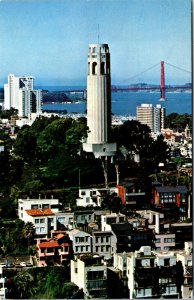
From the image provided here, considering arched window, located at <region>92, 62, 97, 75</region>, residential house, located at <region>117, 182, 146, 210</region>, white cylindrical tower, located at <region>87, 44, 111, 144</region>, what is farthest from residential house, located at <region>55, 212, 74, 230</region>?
arched window, located at <region>92, 62, 97, 75</region>

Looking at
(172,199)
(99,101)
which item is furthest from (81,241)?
(99,101)

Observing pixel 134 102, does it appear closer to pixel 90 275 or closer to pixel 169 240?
pixel 169 240

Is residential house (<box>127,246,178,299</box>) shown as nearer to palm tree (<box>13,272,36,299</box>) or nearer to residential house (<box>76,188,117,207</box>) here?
residential house (<box>76,188,117,207</box>)

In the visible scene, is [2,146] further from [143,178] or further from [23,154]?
[143,178]

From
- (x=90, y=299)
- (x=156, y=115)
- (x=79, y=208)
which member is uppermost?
(x=156, y=115)

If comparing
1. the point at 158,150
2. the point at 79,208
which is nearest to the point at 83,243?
the point at 79,208

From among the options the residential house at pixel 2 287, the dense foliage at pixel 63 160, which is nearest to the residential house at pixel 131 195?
the dense foliage at pixel 63 160

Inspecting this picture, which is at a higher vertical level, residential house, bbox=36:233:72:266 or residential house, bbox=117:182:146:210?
residential house, bbox=117:182:146:210
